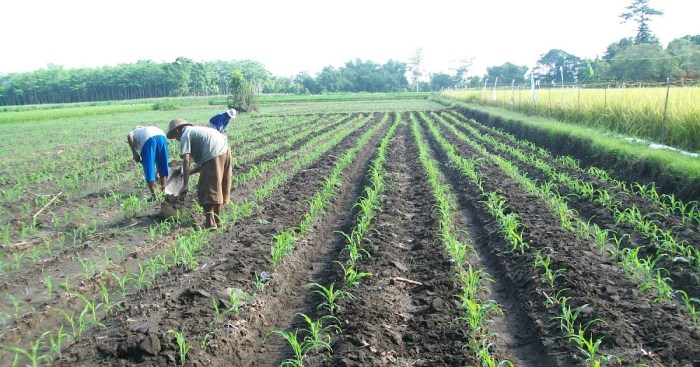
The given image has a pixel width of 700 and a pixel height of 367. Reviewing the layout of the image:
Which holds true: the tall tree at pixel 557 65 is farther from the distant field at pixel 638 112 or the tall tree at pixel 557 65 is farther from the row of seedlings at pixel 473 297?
the row of seedlings at pixel 473 297

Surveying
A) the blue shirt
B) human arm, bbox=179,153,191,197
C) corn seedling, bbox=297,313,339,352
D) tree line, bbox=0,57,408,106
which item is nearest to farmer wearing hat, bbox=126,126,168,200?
the blue shirt

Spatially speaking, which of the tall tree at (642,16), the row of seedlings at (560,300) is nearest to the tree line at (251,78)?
the tall tree at (642,16)

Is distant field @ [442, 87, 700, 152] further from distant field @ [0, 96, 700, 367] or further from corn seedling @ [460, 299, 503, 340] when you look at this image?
corn seedling @ [460, 299, 503, 340]

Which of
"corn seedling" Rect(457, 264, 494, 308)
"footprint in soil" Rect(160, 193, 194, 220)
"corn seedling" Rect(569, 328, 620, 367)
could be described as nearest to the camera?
"corn seedling" Rect(569, 328, 620, 367)

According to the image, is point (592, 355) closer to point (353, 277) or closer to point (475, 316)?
point (475, 316)

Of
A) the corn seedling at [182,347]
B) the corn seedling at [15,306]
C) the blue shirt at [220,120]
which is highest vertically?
the blue shirt at [220,120]

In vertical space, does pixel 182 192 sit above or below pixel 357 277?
above

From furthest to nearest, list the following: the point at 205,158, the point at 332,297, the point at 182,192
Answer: the point at 182,192
the point at 205,158
the point at 332,297

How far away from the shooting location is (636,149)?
992 cm

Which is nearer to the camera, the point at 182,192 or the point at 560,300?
the point at 560,300

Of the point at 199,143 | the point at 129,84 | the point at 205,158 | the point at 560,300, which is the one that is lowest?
the point at 560,300

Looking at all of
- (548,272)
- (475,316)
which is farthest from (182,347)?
(548,272)

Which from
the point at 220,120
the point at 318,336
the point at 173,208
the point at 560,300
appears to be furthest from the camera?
the point at 220,120

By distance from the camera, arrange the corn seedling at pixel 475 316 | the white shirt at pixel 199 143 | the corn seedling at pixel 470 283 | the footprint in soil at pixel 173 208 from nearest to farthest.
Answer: the corn seedling at pixel 475 316, the corn seedling at pixel 470 283, the white shirt at pixel 199 143, the footprint in soil at pixel 173 208
